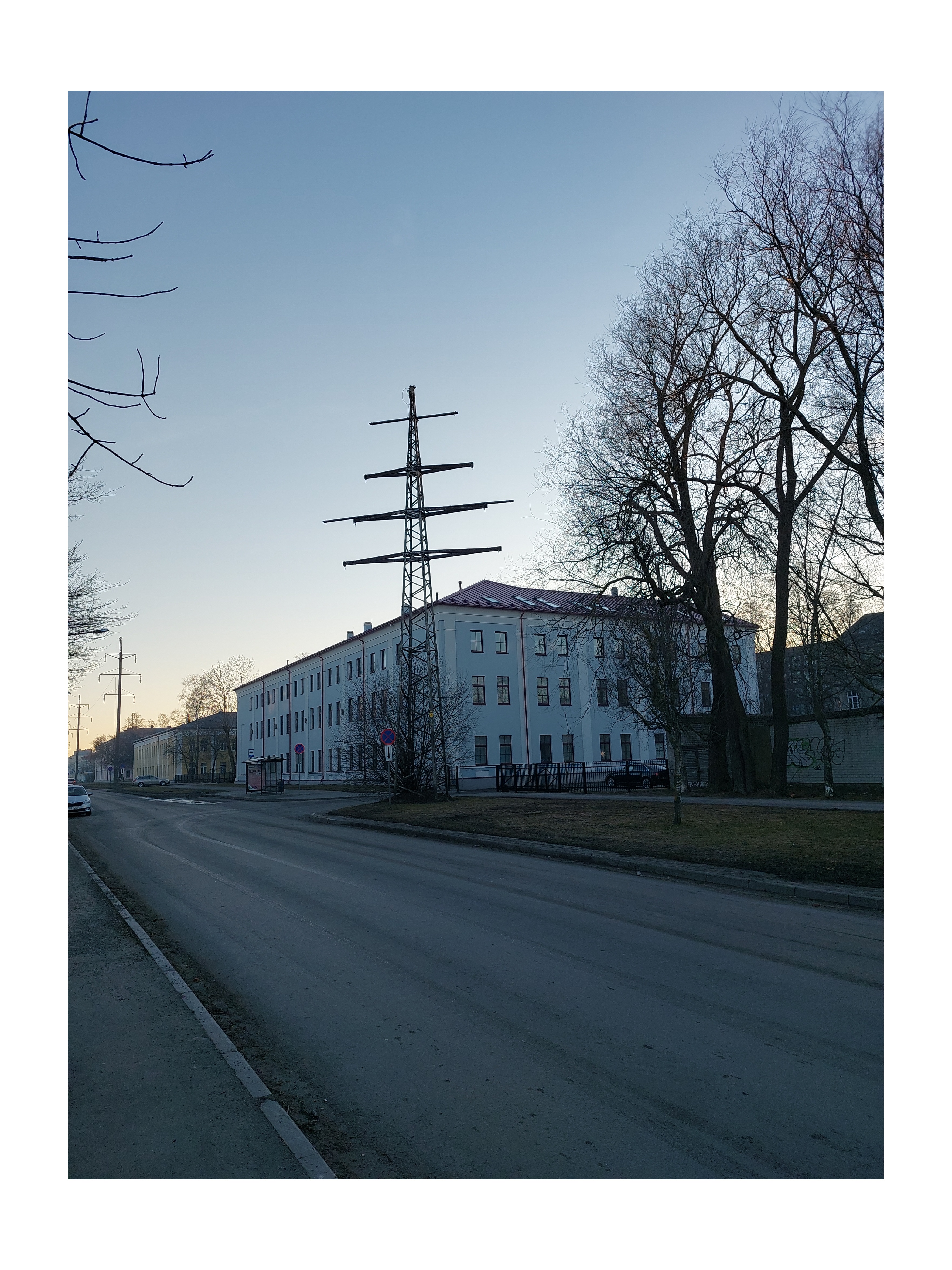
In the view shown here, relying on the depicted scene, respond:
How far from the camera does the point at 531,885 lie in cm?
1121

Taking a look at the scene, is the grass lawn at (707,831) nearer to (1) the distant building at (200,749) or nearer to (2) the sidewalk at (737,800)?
(2) the sidewalk at (737,800)

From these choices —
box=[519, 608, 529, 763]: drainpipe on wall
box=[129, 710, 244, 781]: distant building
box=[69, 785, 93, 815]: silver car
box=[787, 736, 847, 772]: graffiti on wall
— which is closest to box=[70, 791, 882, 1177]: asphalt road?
box=[787, 736, 847, 772]: graffiti on wall

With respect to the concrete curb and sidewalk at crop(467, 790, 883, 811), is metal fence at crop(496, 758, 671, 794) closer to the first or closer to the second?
sidewalk at crop(467, 790, 883, 811)

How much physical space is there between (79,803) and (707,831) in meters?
24.5

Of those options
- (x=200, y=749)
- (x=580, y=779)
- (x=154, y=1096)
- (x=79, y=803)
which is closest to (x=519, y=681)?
(x=580, y=779)

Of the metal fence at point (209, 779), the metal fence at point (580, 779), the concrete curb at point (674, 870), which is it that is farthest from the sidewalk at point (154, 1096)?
the metal fence at point (209, 779)

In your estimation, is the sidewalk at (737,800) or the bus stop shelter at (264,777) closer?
the sidewalk at (737,800)

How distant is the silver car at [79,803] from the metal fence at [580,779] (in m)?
17.0

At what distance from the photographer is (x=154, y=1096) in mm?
4270

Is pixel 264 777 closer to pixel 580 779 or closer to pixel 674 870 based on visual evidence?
pixel 580 779

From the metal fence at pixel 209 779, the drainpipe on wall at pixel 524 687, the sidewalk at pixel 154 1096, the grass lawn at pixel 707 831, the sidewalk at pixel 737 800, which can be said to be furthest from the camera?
the metal fence at pixel 209 779

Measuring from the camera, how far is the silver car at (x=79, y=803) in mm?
30250

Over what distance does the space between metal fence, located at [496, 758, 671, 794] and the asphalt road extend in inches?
974

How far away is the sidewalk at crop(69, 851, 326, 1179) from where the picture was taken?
11.7ft
